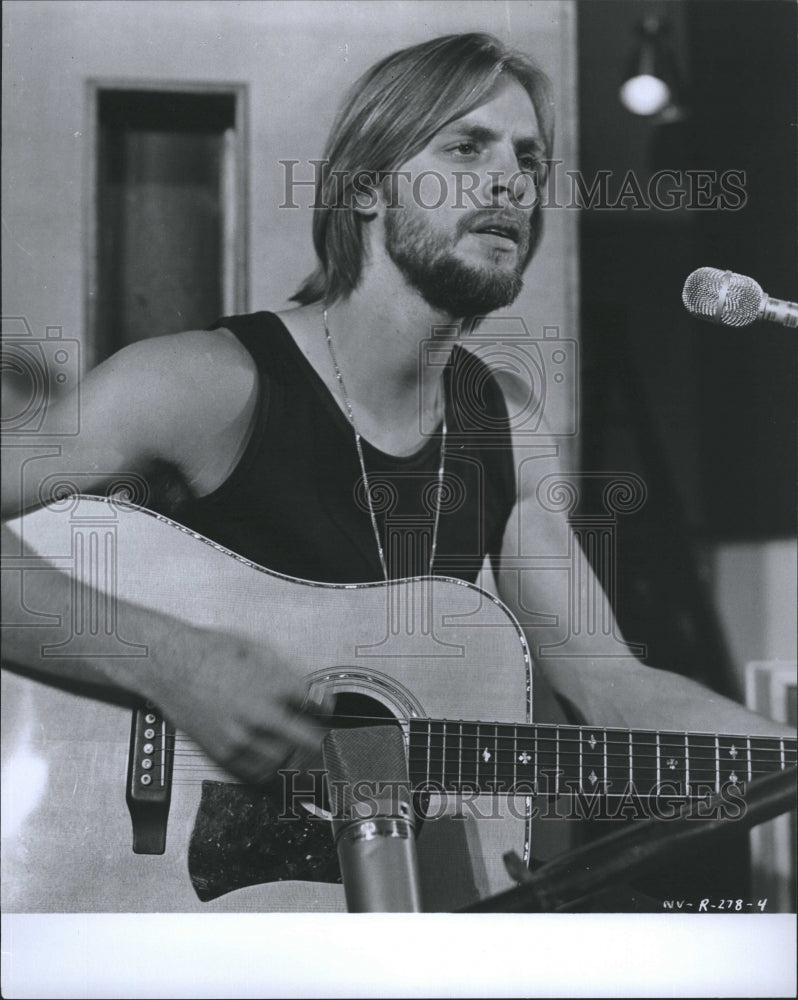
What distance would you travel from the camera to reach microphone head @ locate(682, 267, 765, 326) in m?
1.54

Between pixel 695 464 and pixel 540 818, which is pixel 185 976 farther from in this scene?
pixel 695 464

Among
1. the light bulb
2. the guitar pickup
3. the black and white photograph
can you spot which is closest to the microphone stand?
the black and white photograph

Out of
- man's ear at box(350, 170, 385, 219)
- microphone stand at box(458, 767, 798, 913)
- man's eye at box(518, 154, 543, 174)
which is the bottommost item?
microphone stand at box(458, 767, 798, 913)

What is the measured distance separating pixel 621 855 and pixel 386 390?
32.4 inches

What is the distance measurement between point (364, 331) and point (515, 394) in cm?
26

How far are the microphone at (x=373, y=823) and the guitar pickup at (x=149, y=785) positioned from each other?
242 mm

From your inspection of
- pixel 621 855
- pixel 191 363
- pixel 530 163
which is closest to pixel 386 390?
pixel 191 363

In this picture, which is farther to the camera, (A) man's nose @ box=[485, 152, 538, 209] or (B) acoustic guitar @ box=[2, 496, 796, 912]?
(A) man's nose @ box=[485, 152, 538, 209]

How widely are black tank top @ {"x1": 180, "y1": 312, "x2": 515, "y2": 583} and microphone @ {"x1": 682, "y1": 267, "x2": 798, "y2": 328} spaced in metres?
0.35

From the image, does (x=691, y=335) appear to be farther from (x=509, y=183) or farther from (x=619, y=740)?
(x=619, y=740)

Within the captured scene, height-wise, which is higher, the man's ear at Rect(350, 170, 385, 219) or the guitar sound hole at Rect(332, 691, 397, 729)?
the man's ear at Rect(350, 170, 385, 219)

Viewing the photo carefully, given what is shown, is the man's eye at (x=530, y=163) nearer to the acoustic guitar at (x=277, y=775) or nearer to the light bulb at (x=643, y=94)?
the light bulb at (x=643, y=94)

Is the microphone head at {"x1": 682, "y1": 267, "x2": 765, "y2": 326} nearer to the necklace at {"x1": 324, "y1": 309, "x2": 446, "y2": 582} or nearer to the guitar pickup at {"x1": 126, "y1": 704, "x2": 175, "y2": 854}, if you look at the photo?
the necklace at {"x1": 324, "y1": 309, "x2": 446, "y2": 582}

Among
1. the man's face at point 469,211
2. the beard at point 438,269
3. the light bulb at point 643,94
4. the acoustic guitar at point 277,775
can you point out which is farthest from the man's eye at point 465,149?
the acoustic guitar at point 277,775
